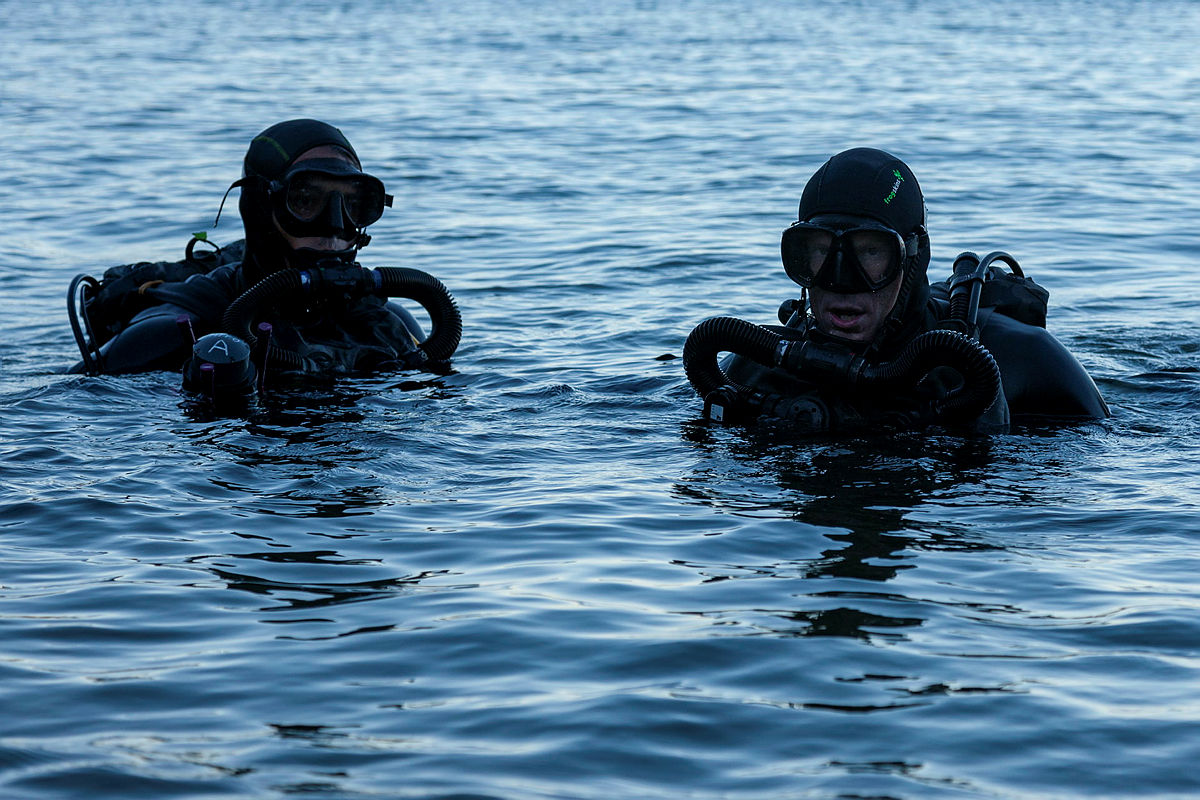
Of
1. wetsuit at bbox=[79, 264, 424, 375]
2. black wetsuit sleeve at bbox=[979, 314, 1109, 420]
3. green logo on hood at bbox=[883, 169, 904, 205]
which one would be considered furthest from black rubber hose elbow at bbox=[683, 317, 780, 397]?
wetsuit at bbox=[79, 264, 424, 375]

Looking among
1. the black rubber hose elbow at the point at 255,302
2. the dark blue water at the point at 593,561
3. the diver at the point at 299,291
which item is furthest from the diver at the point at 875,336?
the black rubber hose elbow at the point at 255,302

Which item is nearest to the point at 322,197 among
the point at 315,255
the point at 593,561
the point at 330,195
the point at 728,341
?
the point at 330,195

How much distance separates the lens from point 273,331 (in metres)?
6.57

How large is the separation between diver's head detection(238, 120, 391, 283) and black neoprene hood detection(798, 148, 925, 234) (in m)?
2.04

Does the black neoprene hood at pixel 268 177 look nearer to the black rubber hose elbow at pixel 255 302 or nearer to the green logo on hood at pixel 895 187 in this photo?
the black rubber hose elbow at pixel 255 302

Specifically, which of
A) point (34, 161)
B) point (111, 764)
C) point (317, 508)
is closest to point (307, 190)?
point (317, 508)

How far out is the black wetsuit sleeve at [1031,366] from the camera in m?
5.55

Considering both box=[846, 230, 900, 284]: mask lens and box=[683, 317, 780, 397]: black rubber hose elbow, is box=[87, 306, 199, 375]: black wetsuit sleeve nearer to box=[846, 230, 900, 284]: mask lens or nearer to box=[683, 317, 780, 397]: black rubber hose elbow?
box=[683, 317, 780, 397]: black rubber hose elbow

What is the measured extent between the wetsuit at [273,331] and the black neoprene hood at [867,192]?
2316 mm

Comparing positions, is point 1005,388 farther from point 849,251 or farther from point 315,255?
point 315,255

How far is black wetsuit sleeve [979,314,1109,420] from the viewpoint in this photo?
555cm

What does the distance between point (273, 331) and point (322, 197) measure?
63 cm

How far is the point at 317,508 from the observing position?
4.85 metres

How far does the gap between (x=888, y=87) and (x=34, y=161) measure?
11.2 metres
